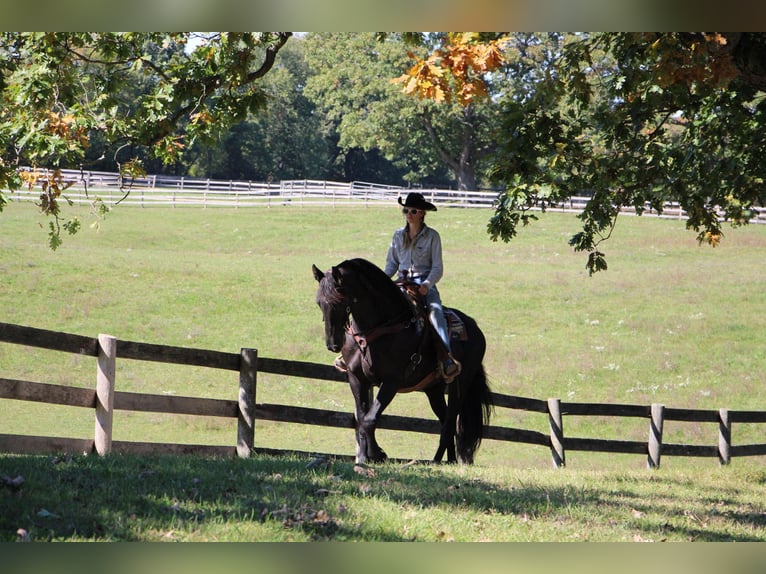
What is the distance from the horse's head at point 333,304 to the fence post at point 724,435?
8999 mm

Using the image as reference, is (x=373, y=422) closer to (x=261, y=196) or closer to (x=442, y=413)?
Result: (x=442, y=413)

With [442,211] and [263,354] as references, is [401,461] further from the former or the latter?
[442,211]

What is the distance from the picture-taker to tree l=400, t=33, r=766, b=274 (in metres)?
10.3

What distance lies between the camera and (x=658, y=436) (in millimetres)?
15320

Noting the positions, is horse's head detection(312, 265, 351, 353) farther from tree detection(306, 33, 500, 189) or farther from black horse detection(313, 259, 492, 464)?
tree detection(306, 33, 500, 189)

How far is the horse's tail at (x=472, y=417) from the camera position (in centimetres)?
1162

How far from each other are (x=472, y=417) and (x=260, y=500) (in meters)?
5.84

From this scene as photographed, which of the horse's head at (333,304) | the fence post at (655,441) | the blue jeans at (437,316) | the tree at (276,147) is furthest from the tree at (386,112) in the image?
the horse's head at (333,304)

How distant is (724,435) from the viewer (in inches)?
632

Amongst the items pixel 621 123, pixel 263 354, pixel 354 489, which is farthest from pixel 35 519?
pixel 263 354

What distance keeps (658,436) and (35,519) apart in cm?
1226

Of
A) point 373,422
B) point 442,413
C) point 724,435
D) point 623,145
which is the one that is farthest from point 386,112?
point 373,422

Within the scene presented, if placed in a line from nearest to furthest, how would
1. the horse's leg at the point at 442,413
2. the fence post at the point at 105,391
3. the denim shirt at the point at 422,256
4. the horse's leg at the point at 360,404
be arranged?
the fence post at the point at 105,391 → the horse's leg at the point at 360,404 → the denim shirt at the point at 422,256 → the horse's leg at the point at 442,413

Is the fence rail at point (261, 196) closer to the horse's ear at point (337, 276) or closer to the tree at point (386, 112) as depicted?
the tree at point (386, 112)
